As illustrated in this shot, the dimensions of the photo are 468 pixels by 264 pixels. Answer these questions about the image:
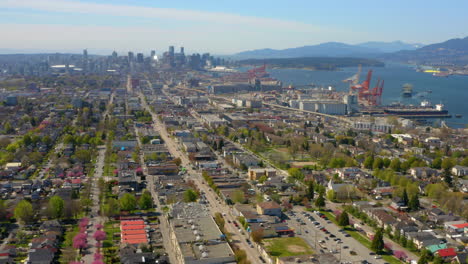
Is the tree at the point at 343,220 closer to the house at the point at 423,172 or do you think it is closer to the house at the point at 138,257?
the house at the point at 138,257

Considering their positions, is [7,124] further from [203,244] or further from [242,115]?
[203,244]

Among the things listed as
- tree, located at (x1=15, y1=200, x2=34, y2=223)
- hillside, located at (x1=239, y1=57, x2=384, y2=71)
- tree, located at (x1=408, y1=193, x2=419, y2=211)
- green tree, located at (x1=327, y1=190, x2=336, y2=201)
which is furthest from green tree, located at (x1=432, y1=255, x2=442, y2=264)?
hillside, located at (x1=239, y1=57, x2=384, y2=71)

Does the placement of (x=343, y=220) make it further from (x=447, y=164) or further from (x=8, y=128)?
(x=8, y=128)

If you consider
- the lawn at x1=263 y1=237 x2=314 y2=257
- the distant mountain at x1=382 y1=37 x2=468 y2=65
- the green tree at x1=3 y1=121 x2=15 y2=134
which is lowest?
the lawn at x1=263 y1=237 x2=314 y2=257

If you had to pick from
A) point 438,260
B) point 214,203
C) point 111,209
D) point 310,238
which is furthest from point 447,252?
point 111,209

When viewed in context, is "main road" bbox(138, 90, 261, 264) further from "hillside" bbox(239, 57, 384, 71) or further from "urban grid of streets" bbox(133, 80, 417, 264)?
"hillside" bbox(239, 57, 384, 71)

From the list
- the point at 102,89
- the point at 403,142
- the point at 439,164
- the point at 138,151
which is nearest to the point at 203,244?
the point at 138,151

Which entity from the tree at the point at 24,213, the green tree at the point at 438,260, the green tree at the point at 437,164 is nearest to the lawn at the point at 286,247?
the green tree at the point at 438,260
